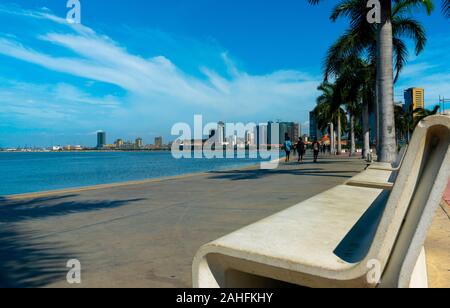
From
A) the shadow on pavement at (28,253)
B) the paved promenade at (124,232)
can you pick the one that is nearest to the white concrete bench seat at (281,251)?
the paved promenade at (124,232)

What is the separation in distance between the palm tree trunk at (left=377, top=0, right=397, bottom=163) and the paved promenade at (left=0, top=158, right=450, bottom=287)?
311 cm

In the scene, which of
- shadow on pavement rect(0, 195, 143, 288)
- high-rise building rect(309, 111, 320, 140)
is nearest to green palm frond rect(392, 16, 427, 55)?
shadow on pavement rect(0, 195, 143, 288)

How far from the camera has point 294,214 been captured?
3.12 metres

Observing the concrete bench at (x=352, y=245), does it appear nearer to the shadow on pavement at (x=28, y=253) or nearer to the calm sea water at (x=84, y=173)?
the shadow on pavement at (x=28, y=253)

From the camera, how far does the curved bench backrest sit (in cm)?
177

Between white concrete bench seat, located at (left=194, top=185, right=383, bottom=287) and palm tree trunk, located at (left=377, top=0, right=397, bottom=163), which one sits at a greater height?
palm tree trunk, located at (left=377, top=0, right=397, bottom=163)

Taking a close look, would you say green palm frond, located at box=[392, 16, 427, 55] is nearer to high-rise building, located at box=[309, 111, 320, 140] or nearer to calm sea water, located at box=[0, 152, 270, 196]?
calm sea water, located at box=[0, 152, 270, 196]

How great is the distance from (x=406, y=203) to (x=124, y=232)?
4.69 meters

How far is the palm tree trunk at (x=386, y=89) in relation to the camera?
11.4 m

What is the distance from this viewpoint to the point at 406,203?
6.07 ft

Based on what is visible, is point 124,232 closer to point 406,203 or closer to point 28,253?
point 28,253

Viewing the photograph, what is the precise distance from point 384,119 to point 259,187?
4430 mm
